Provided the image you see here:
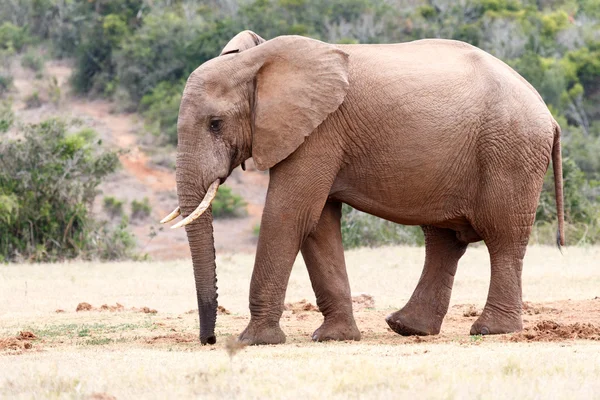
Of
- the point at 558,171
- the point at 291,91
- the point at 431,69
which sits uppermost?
the point at 431,69

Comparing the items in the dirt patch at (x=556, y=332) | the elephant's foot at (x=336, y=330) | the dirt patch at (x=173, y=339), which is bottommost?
the dirt patch at (x=173, y=339)

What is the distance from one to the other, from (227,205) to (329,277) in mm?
19939

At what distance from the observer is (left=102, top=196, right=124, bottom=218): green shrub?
26812 millimetres

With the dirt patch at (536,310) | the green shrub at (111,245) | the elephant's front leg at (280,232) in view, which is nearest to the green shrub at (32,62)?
the green shrub at (111,245)

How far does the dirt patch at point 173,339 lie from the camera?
919 centimetres

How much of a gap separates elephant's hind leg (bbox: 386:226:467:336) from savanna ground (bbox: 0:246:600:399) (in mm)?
178

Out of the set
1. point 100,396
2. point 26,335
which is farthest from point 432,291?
point 100,396

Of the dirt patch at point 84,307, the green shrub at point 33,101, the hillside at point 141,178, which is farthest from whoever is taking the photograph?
the green shrub at point 33,101

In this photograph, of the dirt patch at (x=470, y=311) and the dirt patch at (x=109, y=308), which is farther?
the dirt patch at (x=109, y=308)

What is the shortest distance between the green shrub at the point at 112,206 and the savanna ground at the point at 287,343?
1005 cm

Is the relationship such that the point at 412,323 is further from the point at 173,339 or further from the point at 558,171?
the point at 173,339

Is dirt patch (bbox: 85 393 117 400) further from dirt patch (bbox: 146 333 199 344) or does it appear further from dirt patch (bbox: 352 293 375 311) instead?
dirt patch (bbox: 352 293 375 311)

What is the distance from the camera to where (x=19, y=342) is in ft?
29.6

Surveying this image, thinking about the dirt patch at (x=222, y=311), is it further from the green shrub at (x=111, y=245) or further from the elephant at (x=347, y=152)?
the green shrub at (x=111, y=245)
